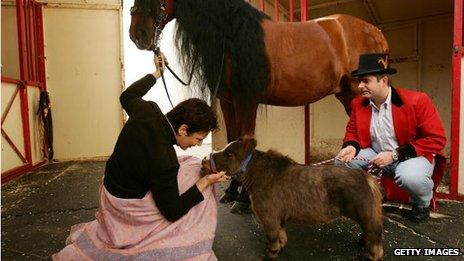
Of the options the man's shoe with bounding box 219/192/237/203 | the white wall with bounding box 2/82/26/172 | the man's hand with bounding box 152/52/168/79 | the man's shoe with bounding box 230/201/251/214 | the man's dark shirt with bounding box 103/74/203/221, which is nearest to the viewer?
the man's dark shirt with bounding box 103/74/203/221

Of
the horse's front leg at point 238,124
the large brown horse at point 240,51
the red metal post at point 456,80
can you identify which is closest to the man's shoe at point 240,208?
the horse's front leg at point 238,124

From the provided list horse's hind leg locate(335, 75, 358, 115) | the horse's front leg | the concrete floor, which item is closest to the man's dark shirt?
the concrete floor

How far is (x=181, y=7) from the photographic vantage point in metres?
2.34

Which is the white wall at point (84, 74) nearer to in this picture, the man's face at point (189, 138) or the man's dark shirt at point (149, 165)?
the man's dark shirt at point (149, 165)

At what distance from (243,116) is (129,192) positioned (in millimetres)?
1010

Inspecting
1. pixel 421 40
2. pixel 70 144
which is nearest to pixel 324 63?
pixel 421 40

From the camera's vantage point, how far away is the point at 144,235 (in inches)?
65.5

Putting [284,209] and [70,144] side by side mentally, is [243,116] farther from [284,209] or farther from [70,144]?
[70,144]

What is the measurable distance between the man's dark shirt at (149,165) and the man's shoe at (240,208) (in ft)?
3.04

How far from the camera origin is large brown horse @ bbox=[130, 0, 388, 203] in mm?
2305

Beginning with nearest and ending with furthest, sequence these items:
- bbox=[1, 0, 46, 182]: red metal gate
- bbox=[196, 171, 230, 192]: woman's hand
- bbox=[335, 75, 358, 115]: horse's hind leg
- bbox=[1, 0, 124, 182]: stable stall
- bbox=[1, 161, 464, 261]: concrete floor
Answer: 1. bbox=[196, 171, 230, 192]: woman's hand
2. bbox=[1, 161, 464, 261]: concrete floor
3. bbox=[335, 75, 358, 115]: horse's hind leg
4. bbox=[1, 0, 46, 182]: red metal gate
5. bbox=[1, 0, 124, 182]: stable stall

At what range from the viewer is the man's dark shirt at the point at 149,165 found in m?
1.56

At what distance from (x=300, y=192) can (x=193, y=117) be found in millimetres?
628

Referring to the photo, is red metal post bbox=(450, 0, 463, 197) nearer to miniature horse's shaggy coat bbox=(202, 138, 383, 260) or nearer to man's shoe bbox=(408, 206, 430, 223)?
man's shoe bbox=(408, 206, 430, 223)
